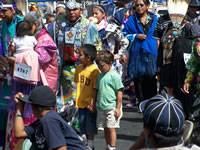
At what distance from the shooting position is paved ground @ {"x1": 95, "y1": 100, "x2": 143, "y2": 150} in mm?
6612

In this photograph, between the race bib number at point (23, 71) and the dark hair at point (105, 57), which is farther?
the dark hair at point (105, 57)

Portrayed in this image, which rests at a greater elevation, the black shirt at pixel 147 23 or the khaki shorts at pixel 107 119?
the black shirt at pixel 147 23

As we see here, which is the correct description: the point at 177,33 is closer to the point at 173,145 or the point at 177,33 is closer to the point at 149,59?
the point at 149,59

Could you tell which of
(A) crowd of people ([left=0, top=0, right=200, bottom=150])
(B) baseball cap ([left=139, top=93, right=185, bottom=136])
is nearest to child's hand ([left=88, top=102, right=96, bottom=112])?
(A) crowd of people ([left=0, top=0, right=200, bottom=150])

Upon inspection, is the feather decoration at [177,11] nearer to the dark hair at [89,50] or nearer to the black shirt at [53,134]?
the dark hair at [89,50]

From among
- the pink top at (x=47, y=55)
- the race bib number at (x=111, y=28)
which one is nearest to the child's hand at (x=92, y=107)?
the pink top at (x=47, y=55)

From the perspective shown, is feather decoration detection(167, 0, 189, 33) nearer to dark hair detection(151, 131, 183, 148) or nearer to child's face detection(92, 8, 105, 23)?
child's face detection(92, 8, 105, 23)

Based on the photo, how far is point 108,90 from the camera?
595 centimetres

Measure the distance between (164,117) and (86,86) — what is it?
134 inches

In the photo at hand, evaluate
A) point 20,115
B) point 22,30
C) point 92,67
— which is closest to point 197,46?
point 92,67

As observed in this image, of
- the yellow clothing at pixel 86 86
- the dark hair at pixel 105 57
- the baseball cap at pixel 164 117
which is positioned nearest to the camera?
the baseball cap at pixel 164 117

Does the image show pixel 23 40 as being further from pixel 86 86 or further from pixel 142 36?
pixel 142 36

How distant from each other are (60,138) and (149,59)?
4.33 meters

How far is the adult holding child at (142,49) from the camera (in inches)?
308
